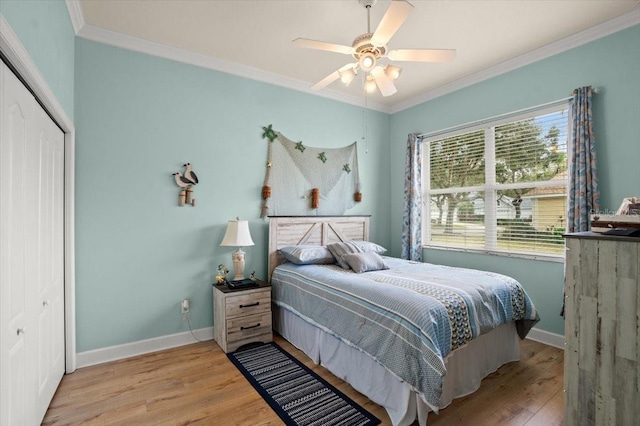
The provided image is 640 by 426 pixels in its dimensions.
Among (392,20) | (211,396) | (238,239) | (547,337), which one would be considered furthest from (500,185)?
(211,396)

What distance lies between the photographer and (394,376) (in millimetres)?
1927

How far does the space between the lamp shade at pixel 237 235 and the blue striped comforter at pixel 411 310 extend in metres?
0.59

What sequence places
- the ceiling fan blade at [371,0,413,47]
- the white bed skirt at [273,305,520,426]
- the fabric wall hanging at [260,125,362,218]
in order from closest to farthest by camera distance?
the ceiling fan blade at [371,0,413,47], the white bed skirt at [273,305,520,426], the fabric wall hanging at [260,125,362,218]

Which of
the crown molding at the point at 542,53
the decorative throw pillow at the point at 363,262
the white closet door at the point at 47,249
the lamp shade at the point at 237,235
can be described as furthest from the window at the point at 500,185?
the white closet door at the point at 47,249

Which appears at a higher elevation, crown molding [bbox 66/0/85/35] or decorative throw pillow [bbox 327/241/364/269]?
crown molding [bbox 66/0/85/35]

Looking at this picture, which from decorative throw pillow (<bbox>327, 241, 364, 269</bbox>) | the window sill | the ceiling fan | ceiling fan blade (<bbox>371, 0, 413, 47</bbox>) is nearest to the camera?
ceiling fan blade (<bbox>371, 0, 413, 47</bbox>)

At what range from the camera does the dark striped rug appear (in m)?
1.93

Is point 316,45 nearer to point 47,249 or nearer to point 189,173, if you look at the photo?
point 189,173

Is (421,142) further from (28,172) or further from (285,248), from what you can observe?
(28,172)

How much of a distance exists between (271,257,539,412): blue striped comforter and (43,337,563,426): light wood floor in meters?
0.39

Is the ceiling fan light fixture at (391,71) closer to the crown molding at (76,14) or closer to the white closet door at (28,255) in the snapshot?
the white closet door at (28,255)

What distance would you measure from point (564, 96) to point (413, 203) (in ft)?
6.15

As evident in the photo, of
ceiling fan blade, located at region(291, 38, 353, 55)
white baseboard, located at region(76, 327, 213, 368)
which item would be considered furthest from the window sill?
white baseboard, located at region(76, 327, 213, 368)

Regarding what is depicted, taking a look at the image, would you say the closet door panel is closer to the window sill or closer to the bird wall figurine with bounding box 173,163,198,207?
the bird wall figurine with bounding box 173,163,198,207
